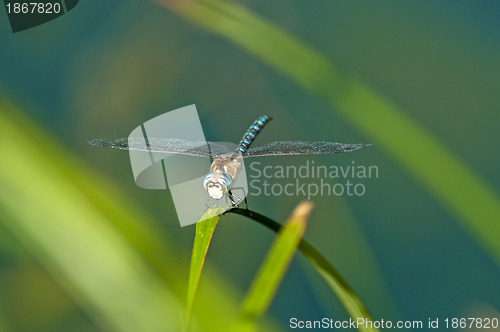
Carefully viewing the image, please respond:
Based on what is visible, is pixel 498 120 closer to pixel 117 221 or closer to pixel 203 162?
pixel 203 162

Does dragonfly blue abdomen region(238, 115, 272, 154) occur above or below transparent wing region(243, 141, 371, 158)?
above

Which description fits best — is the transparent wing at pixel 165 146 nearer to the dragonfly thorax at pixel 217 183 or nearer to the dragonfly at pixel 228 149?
the dragonfly at pixel 228 149

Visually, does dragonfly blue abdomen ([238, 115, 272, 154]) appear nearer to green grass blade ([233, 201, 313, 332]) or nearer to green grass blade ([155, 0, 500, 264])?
green grass blade ([155, 0, 500, 264])

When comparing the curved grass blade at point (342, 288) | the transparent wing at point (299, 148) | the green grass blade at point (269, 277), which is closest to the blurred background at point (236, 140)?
the transparent wing at point (299, 148)

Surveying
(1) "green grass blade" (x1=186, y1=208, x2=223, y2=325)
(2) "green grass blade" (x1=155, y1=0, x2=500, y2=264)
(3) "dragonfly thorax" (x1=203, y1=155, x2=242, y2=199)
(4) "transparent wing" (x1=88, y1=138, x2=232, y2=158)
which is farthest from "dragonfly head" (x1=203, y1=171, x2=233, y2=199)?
(2) "green grass blade" (x1=155, y1=0, x2=500, y2=264)

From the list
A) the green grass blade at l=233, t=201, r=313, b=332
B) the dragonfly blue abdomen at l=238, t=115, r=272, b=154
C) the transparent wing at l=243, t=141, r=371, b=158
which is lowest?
the green grass blade at l=233, t=201, r=313, b=332

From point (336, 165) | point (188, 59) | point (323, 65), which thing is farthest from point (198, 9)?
point (336, 165)

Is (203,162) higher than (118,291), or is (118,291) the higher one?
(203,162)
